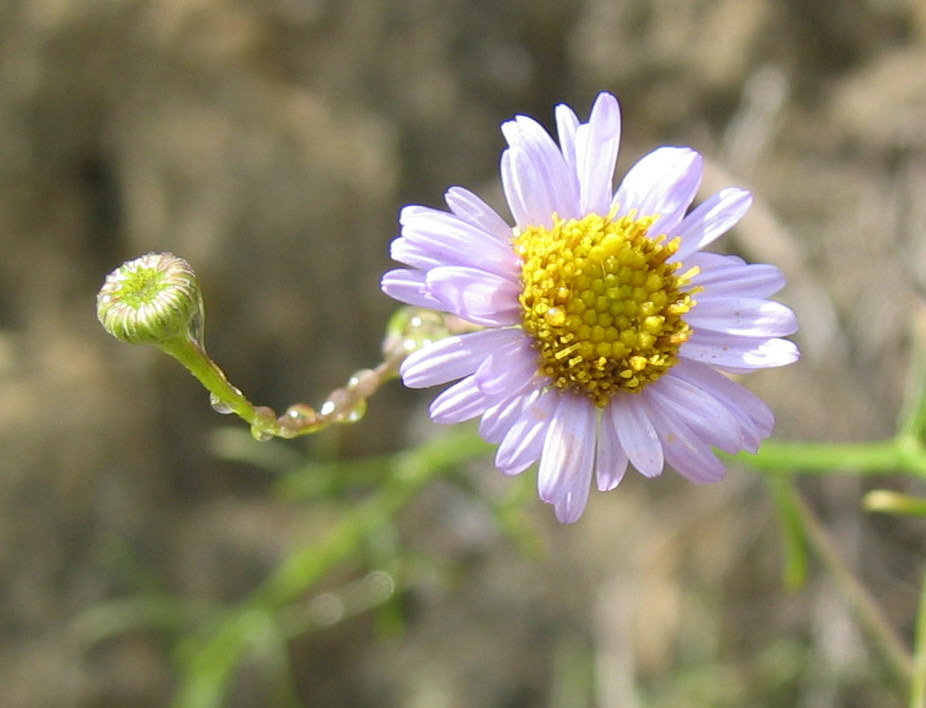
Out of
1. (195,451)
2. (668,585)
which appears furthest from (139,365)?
(668,585)

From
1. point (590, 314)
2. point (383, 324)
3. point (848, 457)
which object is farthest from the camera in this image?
point (383, 324)

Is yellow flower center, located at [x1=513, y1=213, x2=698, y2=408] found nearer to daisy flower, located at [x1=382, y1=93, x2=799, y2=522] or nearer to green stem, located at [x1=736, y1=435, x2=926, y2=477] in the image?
daisy flower, located at [x1=382, y1=93, x2=799, y2=522]

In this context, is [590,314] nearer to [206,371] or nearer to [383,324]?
[206,371]

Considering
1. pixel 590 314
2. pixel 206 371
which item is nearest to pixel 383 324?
pixel 590 314

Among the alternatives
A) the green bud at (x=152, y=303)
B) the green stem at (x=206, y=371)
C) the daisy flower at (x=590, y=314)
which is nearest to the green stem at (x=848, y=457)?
the daisy flower at (x=590, y=314)

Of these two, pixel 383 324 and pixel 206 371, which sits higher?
pixel 383 324

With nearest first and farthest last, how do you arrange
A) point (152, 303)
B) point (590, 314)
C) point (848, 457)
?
point (152, 303) → point (590, 314) → point (848, 457)

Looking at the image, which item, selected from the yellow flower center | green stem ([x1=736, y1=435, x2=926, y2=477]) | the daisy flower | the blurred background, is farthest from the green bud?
the blurred background
